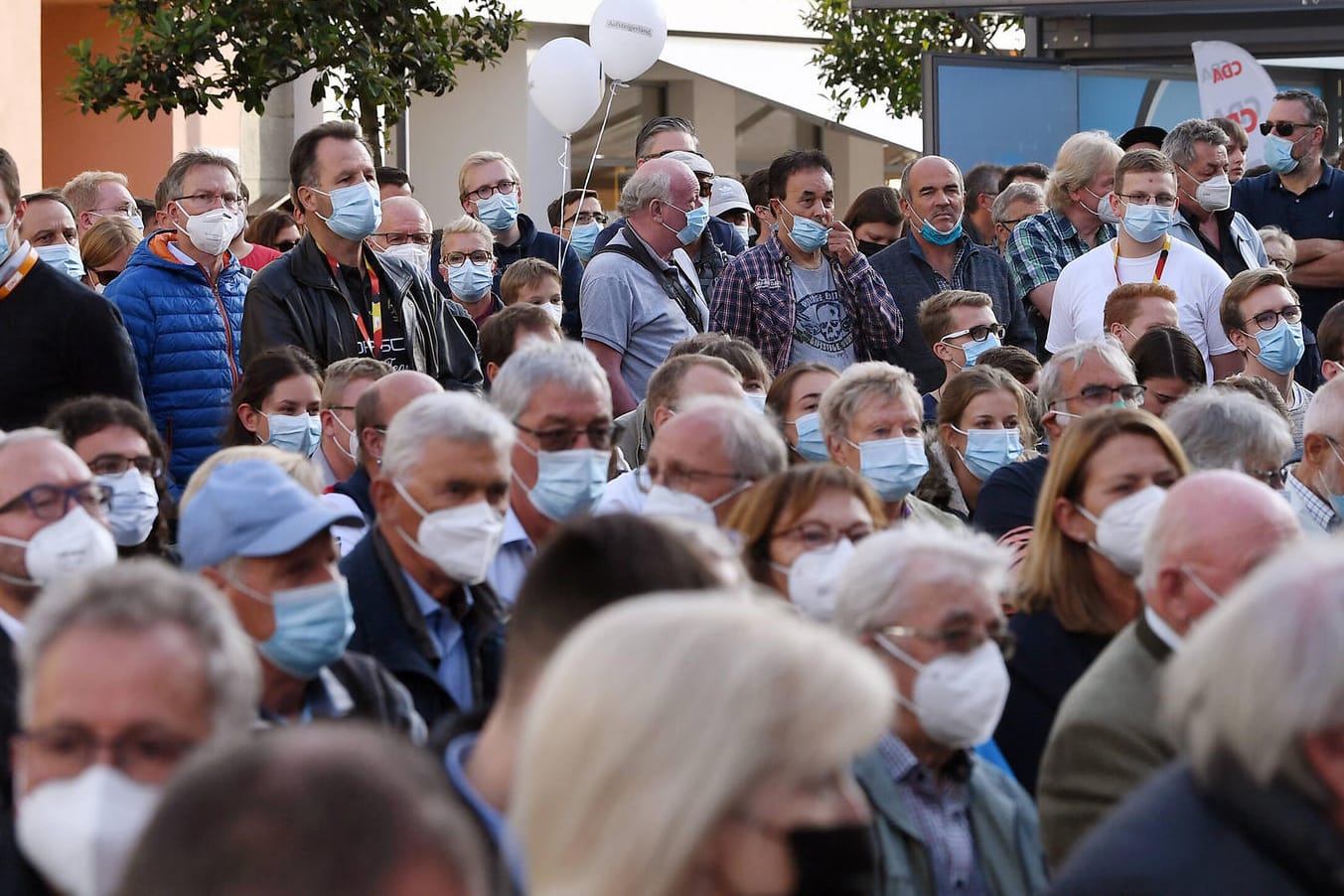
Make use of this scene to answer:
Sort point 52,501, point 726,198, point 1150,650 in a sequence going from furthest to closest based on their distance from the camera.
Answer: point 726,198, point 52,501, point 1150,650

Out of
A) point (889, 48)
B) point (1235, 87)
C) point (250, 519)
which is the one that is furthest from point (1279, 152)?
point (889, 48)

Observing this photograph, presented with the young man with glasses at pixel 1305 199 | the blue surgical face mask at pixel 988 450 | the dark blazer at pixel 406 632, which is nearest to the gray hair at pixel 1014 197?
the young man with glasses at pixel 1305 199

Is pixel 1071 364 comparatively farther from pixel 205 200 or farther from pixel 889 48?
pixel 889 48

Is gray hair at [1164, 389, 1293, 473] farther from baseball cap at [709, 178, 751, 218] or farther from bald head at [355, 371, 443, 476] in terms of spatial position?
baseball cap at [709, 178, 751, 218]

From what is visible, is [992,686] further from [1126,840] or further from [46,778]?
[46,778]

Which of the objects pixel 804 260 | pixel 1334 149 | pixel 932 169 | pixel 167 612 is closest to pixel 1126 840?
pixel 167 612

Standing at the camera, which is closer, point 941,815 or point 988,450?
point 941,815

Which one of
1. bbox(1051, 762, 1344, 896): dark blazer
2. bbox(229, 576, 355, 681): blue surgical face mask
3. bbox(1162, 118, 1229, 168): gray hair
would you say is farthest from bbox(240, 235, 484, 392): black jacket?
bbox(1051, 762, 1344, 896): dark blazer

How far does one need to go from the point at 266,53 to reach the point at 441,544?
9.86m

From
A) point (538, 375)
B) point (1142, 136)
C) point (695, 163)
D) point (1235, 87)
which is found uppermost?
point (1235, 87)

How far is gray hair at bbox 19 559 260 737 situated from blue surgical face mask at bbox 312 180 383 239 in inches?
183

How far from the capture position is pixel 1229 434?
6.41m

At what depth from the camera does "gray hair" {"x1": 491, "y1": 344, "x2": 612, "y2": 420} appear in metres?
6.23

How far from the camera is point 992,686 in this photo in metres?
4.43
